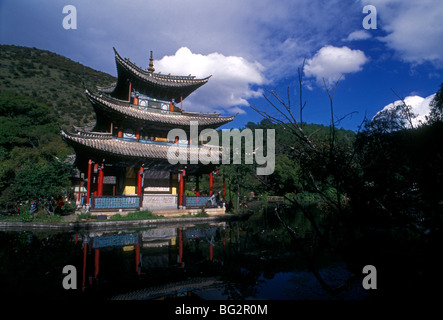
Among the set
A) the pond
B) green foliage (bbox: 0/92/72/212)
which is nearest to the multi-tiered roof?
green foliage (bbox: 0/92/72/212)

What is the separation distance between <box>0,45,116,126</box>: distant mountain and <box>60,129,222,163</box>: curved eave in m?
30.1

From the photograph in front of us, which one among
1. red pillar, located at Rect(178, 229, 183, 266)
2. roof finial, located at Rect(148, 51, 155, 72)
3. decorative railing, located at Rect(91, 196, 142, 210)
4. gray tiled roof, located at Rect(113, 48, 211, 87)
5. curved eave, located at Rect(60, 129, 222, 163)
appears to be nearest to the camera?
red pillar, located at Rect(178, 229, 183, 266)

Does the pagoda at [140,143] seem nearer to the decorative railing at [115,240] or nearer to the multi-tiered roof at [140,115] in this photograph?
the multi-tiered roof at [140,115]

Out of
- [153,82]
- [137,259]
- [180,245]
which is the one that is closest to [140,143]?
[153,82]

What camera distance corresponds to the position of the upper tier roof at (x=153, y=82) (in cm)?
1638

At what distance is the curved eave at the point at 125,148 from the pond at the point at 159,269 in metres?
5.21

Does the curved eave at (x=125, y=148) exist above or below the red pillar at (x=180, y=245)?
above

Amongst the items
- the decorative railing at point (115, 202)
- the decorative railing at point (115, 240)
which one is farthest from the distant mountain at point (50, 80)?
the decorative railing at point (115, 240)

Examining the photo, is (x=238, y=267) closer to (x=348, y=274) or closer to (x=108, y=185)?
(x=348, y=274)

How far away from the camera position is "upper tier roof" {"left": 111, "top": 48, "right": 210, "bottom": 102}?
53.7 feet

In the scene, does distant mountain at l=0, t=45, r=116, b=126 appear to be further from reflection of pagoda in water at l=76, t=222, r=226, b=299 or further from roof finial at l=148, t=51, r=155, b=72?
reflection of pagoda in water at l=76, t=222, r=226, b=299

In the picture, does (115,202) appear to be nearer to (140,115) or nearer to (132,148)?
(132,148)
